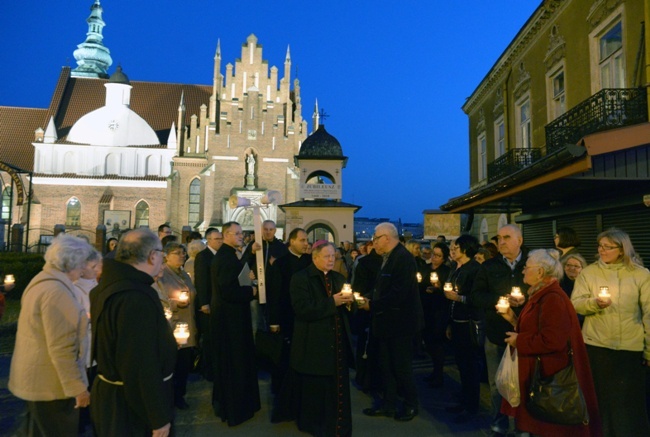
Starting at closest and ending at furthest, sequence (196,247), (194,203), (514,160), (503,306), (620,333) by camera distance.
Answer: (503,306)
(620,333)
(196,247)
(514,160)
(194,203)

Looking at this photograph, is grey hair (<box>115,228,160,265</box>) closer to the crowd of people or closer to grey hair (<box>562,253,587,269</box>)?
the crowd of people

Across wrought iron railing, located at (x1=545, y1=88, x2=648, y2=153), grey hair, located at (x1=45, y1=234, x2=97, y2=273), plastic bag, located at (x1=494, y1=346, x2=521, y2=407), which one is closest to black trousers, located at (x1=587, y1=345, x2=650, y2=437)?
plastic bag, located at (x1=494, y1=346, x2=521, y2=407)

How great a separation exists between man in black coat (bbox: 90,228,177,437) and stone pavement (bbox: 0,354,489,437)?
8.20ft

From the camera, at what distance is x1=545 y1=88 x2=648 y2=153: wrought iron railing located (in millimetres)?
10219

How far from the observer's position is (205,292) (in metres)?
6.26

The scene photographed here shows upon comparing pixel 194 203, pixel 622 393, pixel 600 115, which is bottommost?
pixel 622 393

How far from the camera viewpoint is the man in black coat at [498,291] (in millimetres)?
4684

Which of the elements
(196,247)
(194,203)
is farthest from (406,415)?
(194,203)

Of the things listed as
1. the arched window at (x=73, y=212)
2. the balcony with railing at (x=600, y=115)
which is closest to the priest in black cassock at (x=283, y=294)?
the balcony with railing at (x=600, y=115)

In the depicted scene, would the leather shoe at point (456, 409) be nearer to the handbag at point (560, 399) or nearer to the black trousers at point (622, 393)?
the black trousers at point (622, 393)

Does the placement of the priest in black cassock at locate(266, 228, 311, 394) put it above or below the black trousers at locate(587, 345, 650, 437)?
above

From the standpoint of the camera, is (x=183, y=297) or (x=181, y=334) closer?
(x=181, y=334)

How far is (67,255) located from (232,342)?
2563 mm

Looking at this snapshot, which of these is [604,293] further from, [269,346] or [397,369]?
[269,346]
